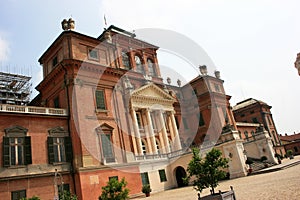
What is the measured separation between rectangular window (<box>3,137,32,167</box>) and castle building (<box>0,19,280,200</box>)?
7 cm

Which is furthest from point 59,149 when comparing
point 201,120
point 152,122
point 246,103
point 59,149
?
point 246,103

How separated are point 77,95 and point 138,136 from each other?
8.34 m

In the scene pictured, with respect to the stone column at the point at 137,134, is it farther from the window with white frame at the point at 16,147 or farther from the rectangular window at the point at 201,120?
the rectangular window at the point at 201,120

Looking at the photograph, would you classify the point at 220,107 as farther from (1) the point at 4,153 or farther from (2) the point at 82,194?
(1) the point at 4,153

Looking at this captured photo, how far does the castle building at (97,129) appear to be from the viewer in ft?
66.9

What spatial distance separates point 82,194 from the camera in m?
21.1

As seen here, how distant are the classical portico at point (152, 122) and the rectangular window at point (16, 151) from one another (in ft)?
36.0

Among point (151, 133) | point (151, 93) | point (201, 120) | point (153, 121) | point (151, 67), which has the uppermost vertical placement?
point (151, 67)

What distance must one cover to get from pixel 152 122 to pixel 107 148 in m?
9.77

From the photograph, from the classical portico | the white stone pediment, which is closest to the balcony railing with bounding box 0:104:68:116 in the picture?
the classical portico

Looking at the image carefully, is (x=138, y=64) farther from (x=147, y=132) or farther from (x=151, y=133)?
(x=151, y=133)

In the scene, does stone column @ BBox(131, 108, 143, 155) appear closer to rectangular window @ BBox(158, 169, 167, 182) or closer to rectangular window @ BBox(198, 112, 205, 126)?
rectangular window @ BBox(158, 169, 167, 182)

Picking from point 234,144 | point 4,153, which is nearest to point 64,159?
point 4,153

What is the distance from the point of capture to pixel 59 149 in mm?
22406
